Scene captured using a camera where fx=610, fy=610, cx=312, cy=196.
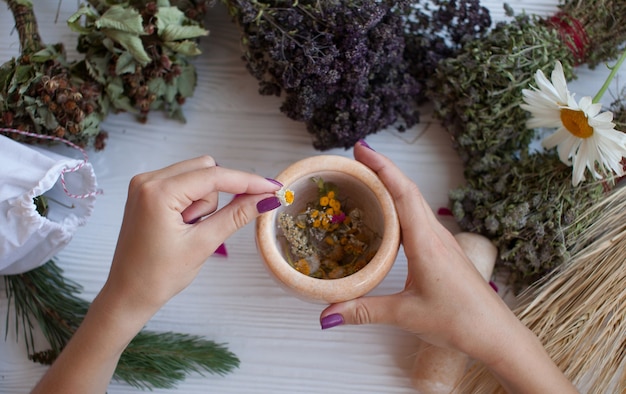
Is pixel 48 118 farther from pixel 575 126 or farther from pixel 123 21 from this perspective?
pixel 575 126

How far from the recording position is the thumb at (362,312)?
0.98 metres

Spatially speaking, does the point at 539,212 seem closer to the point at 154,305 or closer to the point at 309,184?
the point at 309,184

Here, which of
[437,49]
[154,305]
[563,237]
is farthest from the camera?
[437,49]

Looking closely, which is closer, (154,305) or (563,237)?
(154,305)

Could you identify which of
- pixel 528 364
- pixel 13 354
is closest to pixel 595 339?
pixel 528 364

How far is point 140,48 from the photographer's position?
1.16m

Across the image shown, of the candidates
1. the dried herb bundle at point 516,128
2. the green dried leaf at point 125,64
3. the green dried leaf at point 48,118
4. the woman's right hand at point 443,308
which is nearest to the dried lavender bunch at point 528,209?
the dried herb bundle at point 516,128

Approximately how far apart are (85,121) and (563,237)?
940 millimetres

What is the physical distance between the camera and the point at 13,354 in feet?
4.14

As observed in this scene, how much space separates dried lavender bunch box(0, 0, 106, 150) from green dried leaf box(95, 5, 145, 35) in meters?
0.12

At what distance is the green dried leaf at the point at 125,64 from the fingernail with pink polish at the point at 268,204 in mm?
439

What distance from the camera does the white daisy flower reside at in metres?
1.04

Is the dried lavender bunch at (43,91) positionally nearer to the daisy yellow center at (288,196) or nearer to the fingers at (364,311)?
the daisy yellow center at (288,196)

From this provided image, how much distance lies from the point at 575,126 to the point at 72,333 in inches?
40.7
